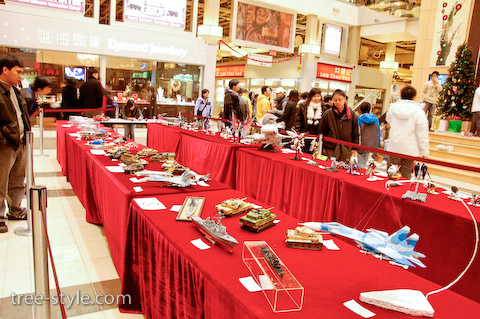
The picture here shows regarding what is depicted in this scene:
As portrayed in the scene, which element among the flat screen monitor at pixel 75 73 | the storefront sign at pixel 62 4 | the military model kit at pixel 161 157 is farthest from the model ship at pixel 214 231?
the flat screen monitor at pixel 75 73

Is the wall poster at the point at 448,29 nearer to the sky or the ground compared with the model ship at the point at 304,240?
nearer to the sky

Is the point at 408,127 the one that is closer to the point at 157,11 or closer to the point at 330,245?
the point at 330,245

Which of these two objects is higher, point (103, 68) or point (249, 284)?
point (103, 68)

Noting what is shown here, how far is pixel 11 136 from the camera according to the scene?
10.2ft

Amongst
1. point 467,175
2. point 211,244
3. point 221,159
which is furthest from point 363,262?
point 467,175

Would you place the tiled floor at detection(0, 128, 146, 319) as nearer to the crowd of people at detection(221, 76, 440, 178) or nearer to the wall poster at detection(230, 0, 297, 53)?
the crowd of people at detection(221, 76, 440, 178)

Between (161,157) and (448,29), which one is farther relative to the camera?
(448,29)

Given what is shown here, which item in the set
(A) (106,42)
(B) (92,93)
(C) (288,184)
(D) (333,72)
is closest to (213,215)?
(C) (288,184)

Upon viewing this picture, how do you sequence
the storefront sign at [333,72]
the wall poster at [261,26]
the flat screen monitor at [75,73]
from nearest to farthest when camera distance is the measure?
the flat screen monitor at [75,73] < the wall poster at [261,26] < the storefront sign at [333,72]

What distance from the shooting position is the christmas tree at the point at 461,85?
8.77 meters

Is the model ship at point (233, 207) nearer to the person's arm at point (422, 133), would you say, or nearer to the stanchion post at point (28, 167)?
the stanchion post at point (28, 167)

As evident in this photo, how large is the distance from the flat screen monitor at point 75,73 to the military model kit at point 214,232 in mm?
10288

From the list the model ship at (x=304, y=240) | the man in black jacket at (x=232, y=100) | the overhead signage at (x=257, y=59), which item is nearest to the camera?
the model ship at (x=304, y=240)

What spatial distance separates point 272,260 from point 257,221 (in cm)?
49
